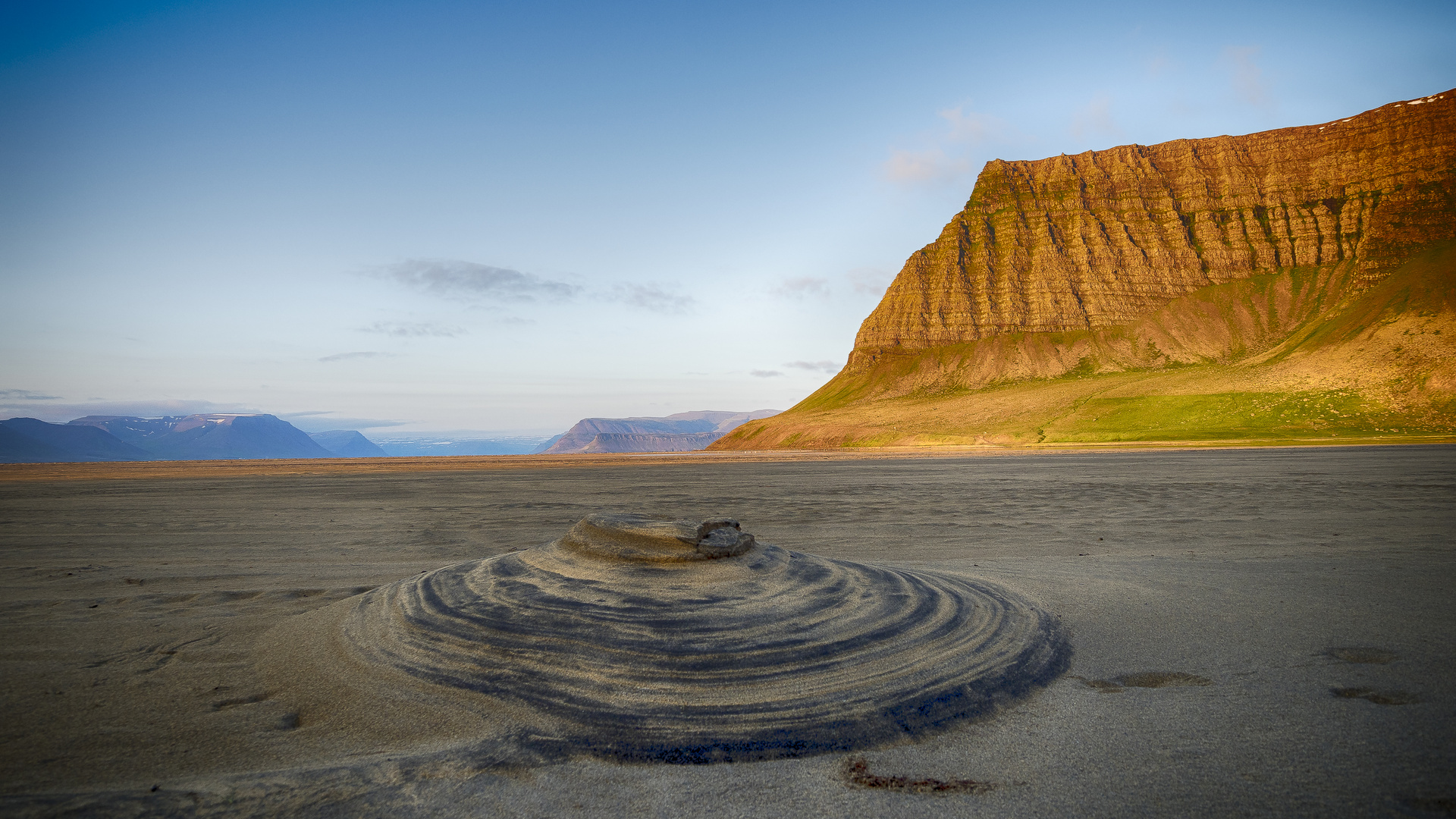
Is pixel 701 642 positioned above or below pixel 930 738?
above

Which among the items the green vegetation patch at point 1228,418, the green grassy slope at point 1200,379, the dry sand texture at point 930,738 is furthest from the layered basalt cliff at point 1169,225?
the dry sand texture at point 930,738

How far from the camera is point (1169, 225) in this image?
392 feet

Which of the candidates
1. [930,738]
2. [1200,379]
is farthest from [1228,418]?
[930,738]

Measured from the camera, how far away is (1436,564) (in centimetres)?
767

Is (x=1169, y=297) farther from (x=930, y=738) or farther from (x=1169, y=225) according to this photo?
(x=930, y=738)

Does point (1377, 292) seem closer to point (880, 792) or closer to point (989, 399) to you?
point (989, 399)

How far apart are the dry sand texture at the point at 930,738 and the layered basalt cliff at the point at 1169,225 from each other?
119m

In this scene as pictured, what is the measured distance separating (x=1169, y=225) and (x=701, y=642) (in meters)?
146

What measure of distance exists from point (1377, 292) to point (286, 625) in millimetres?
Result: 115911

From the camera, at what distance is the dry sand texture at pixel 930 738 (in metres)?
2.73

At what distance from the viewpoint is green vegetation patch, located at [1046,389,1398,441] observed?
5744 cm

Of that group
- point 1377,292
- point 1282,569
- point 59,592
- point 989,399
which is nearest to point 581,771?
point 59,592

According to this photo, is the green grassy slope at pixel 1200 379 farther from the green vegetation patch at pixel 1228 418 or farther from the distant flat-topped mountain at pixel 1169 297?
the distant flat-topped mountain at pixel 1169 297

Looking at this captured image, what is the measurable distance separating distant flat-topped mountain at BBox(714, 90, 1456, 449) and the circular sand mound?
69.2m
